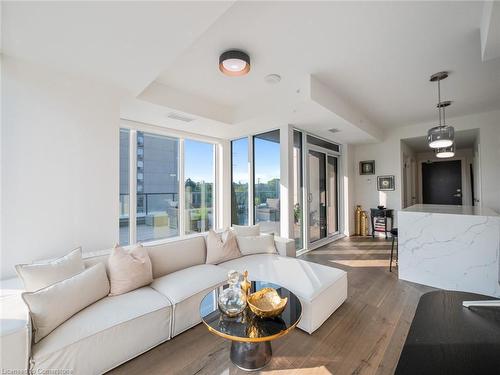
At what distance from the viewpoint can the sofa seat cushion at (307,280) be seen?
80.1 inches

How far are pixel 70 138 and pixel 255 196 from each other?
3.29 m

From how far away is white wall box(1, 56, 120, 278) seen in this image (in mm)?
2137

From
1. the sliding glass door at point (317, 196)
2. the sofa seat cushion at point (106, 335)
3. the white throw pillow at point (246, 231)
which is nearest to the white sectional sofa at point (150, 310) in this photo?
the sofa seat cushion at point (106, 335)

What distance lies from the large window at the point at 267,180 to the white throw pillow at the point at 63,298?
10.5 ft

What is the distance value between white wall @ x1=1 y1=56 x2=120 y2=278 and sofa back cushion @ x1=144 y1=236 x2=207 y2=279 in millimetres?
723

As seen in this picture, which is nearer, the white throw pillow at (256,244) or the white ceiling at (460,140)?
the white throw pillow at (256,244)

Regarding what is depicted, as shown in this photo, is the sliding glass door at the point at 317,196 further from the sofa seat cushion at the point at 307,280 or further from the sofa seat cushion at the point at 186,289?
the sofa seat cushion at the point at 186,289

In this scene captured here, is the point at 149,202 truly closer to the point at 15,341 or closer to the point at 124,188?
the point at 124,188

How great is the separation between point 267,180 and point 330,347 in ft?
10.6

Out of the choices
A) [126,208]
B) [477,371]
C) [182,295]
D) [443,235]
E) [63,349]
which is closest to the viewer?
[477,371]

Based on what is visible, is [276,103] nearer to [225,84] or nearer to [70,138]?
[225,84]

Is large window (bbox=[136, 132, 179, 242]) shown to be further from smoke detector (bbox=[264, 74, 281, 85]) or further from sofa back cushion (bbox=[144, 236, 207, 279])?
smoke detector (bbox=[264, 74, 281, 85])

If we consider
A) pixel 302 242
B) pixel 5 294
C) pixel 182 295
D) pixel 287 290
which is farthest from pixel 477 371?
pixel 302 242

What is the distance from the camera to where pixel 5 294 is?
1727 mm
